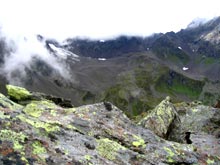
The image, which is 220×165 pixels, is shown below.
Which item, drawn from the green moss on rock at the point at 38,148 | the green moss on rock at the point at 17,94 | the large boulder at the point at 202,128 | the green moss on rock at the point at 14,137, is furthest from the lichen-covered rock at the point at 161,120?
the green moss on rock at the point at 14,137

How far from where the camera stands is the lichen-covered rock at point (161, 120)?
86.8 ft

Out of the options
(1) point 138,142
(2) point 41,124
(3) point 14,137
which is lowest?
(1) point 138,142

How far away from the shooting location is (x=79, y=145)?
1847 centimetres

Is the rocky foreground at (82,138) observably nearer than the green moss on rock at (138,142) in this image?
Yes

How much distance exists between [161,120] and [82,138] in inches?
369

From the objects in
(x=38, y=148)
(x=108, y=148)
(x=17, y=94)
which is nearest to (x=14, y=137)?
(x=38, y=148)

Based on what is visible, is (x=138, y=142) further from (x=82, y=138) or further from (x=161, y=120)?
(x=161, y=120)

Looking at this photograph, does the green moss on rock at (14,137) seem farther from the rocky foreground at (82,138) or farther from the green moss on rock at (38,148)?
the green moss on rock at (38,148)

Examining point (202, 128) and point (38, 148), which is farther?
point (202, 128)

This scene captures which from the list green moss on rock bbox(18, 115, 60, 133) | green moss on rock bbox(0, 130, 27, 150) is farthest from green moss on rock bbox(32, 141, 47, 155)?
→ green moss on rock bbox(18, 115, 60, 133)

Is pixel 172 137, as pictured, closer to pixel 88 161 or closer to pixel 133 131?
pixel 133 131

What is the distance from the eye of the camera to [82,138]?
19.3m

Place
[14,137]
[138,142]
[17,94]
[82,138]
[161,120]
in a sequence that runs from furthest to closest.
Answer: [161,120]
[17,94]
[138,142]
[82,138]
[14,137]

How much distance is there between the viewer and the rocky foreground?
53.7 ft
